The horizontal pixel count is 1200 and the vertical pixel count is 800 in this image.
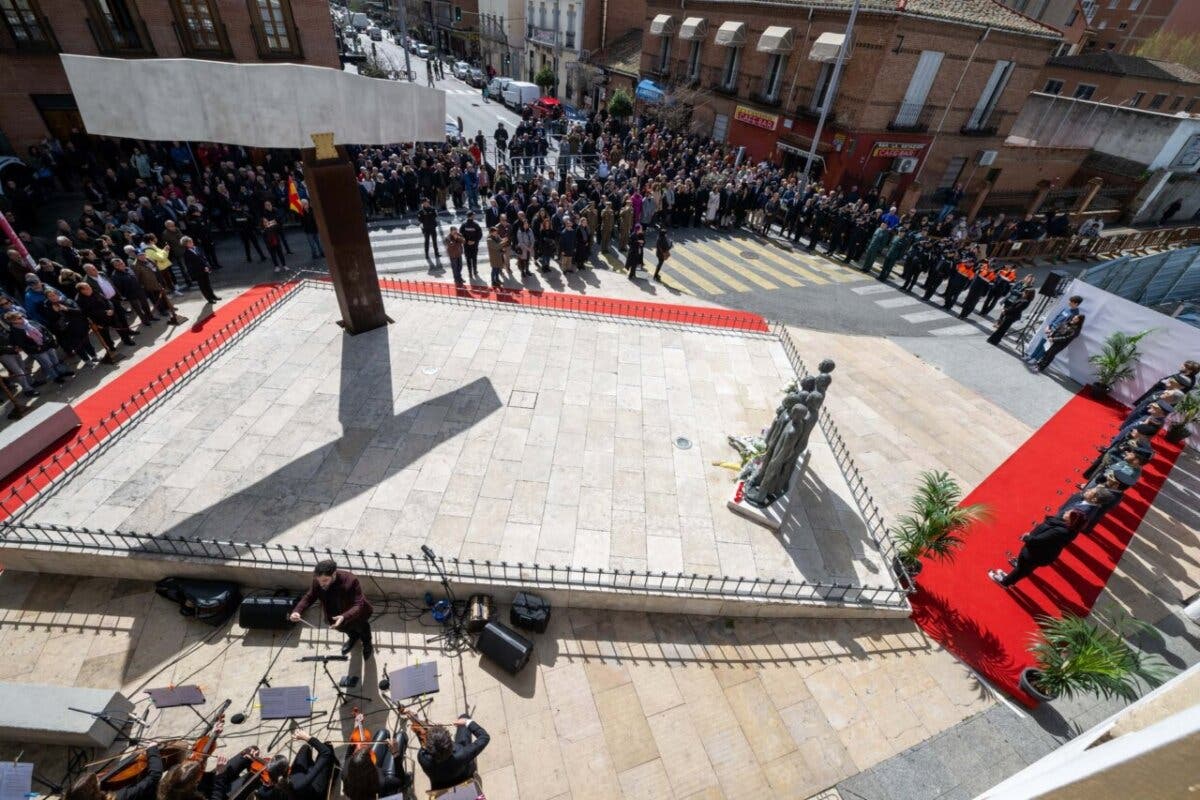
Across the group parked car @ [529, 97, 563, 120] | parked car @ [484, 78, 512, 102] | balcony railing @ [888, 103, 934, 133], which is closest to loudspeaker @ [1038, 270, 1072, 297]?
balcony railing @ [888, 103, 934, 133]

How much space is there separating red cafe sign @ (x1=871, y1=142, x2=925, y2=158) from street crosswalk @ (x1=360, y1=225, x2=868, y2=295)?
772 cm

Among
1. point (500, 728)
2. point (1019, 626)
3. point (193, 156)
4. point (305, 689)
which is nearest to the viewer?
point (305, 689)

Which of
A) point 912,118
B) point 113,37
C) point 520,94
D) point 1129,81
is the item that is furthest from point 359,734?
point 1129,81

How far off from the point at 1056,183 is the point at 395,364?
34.9m

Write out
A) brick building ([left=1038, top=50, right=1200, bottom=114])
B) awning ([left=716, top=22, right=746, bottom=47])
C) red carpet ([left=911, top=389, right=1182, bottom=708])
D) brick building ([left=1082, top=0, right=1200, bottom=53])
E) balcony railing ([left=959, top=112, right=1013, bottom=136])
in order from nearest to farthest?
red carpet ([left=911, top=389, right=1182, bottom=708]) < balcony railing ([left=959, top=112, right=1013, bottom=136]) < awning ([left=716, top=22, right=746, bottom=47]) < brick building ([left=1038, top=50, right=1200, bottom=114]) < brick building ([left=1082, top=0, right=1200, bottom=53])

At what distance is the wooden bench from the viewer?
552cm

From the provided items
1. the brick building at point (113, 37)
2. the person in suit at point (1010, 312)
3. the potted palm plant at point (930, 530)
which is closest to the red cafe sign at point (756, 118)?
the person in suit at point (1010, 312)

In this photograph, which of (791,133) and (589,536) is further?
(791,133)

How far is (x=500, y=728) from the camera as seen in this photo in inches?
249

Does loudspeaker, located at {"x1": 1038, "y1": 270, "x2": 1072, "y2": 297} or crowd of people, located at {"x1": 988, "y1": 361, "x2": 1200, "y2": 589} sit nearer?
crowd of people, located at {"x1": 988, "y1": 361, "x2": 1200, "y2": 589}

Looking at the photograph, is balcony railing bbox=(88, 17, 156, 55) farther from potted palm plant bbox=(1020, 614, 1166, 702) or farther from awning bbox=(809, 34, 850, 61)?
potted palm plant bbox=(1020, 614, 1166, 702)

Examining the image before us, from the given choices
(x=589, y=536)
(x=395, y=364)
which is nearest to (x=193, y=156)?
(x=395, y=364)

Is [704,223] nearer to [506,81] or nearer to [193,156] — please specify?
[193,156]

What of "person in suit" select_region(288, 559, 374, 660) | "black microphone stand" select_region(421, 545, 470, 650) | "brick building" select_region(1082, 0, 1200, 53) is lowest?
"black microphone stand" select_region(421, 545, 470, 650)
